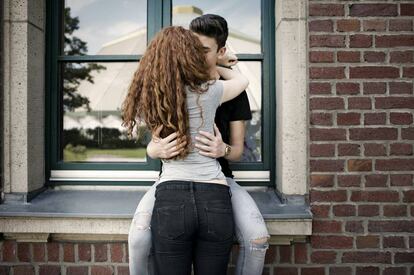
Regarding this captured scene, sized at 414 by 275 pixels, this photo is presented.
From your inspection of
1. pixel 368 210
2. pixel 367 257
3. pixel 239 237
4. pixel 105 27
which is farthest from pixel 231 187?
pixel 105 27

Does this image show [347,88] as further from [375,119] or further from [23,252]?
[23,252]

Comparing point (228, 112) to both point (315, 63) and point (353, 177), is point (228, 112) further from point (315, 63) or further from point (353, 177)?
point (353, 177)

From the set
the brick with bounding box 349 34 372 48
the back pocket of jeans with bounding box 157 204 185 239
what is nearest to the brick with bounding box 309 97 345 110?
the brick with bounding box 349 34 372 48

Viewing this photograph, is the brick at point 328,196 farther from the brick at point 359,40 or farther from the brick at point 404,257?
the brick at point 359,40

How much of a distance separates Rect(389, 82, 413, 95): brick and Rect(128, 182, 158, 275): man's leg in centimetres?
165

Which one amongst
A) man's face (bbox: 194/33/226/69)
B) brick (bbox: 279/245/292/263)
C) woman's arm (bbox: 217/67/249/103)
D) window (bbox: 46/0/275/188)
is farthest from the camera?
window (bbox: 46/0/275/188)

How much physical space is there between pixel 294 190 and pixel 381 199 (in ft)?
1.77

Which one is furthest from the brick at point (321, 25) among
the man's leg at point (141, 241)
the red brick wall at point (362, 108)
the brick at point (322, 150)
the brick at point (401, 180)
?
the man's leg at point (141, 241)

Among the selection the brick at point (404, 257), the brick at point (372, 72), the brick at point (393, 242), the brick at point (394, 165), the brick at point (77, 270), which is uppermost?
the brick at point (372, 72)

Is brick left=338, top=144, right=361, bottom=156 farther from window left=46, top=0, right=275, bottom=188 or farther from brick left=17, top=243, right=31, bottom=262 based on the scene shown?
brick left=17, top=243, right=31, bottom=262

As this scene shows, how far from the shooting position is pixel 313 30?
8.40 feet

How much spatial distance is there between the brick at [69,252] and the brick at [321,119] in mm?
1770

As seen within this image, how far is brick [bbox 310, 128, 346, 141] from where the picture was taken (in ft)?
8.38

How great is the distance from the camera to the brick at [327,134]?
101 inches
